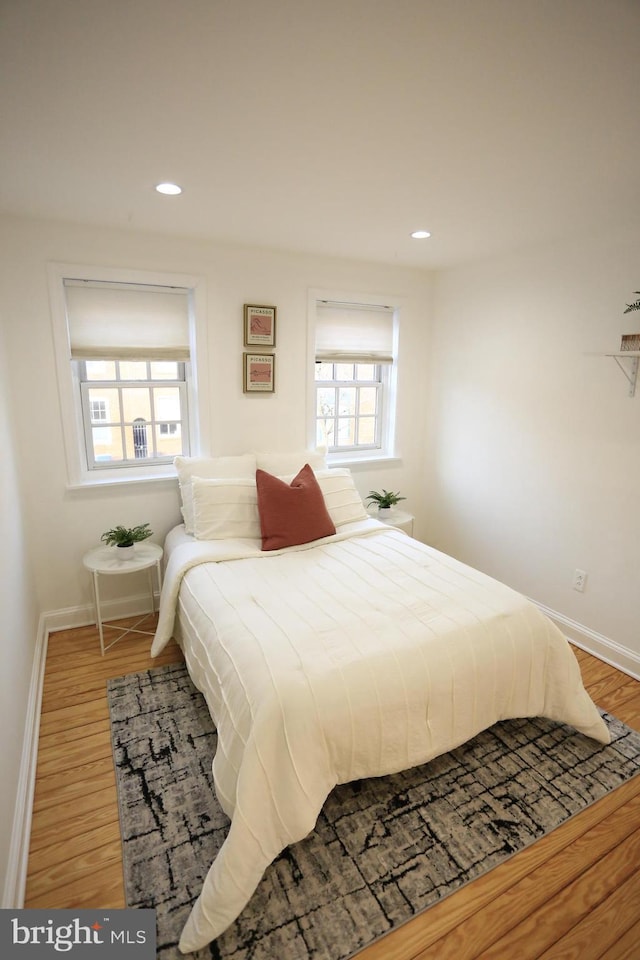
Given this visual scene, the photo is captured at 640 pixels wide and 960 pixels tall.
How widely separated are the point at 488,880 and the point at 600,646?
166cm

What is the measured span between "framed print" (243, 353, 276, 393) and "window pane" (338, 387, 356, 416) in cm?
72

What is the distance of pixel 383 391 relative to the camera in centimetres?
405

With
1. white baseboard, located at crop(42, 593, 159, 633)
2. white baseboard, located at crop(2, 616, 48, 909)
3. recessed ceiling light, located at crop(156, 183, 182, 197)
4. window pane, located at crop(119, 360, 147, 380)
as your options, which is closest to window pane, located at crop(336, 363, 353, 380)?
window pane, located at crop(119, 360, 147, 380)

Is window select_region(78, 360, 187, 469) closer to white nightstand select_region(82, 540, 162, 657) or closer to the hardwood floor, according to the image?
white nightstand select_region(82, 540, 162, 657)

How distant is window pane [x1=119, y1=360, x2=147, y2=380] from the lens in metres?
3.10

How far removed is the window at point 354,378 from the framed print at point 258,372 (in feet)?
1.27

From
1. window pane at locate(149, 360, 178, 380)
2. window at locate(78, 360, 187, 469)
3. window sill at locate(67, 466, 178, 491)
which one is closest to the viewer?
window sill at locate(67, 466, 178, 491)

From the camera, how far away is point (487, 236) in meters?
2.87

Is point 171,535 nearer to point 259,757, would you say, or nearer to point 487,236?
point 259,757

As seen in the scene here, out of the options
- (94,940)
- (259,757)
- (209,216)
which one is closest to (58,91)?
(209,216)

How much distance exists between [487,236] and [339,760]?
2.90 metres

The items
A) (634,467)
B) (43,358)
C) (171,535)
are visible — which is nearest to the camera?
(634,467)

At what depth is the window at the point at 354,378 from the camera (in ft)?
11.9

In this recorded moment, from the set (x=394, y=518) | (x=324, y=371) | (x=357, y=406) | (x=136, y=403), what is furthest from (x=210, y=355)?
(x=394, y=518)
